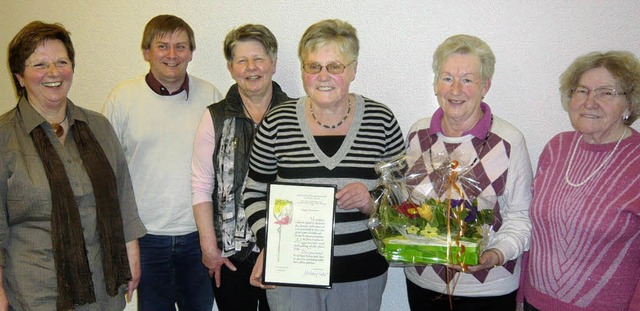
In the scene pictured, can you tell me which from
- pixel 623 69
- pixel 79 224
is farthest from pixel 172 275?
pixel 623 69

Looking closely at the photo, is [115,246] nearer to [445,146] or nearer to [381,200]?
[381,200]

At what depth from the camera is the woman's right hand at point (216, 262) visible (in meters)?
2.50

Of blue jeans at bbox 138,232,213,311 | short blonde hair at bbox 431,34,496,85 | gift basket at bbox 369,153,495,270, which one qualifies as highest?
short blonde hair at bbox 431,34,496,85

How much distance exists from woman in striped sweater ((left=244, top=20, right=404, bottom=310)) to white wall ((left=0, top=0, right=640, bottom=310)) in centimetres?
73

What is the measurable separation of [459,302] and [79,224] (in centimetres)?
160

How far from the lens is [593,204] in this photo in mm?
1963

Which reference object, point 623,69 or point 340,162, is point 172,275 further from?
point 623,69

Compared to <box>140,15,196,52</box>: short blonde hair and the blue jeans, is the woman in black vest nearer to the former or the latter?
the blue jeans

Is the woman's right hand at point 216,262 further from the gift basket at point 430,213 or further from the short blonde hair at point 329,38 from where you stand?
the short blonde hair at point 329,38

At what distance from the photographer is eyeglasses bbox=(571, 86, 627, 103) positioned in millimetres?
2006

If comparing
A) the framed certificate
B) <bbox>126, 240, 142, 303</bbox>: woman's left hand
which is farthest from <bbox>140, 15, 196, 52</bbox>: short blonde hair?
the framed certificate

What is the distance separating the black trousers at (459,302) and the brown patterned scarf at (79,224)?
4.36ft

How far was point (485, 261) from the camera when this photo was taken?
76.0 inches

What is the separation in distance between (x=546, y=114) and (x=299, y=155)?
138cm
